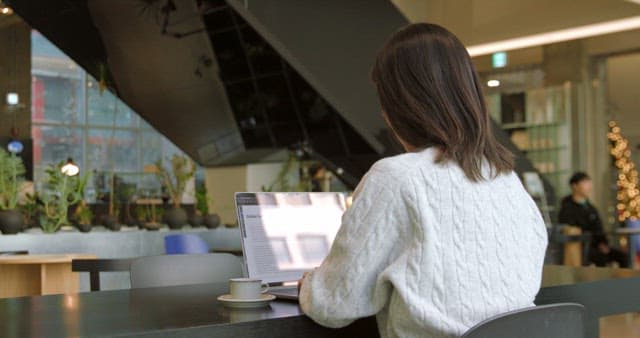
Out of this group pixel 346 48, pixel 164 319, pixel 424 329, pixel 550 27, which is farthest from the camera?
pixel 550 27

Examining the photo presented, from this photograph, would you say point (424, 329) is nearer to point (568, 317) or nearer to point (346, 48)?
point (568, 317)

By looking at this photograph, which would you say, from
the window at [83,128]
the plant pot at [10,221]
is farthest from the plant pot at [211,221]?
the window at [83,128]

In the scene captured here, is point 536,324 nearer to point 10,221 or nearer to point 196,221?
point 10,221

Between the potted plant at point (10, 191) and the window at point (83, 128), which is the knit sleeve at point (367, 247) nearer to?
the potted plant at point (10, 191)

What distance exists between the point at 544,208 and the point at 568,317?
8240mm

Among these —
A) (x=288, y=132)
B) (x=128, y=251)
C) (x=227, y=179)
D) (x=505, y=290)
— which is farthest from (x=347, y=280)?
(x=227, y=179)

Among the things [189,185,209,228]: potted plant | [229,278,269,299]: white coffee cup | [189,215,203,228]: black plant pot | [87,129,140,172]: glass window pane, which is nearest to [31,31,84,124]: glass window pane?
[87,129,140,172]: glass window pane

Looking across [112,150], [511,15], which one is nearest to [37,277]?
[511,15]

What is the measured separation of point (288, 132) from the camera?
1048cm

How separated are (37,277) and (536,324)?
5003 mm

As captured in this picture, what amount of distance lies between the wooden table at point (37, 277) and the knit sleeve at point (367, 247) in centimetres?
437

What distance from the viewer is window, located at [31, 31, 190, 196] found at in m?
12.5

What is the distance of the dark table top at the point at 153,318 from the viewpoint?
1.65m

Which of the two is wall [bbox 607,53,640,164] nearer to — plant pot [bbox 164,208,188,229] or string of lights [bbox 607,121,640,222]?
string of lights [bbox 607,121,640,222]
